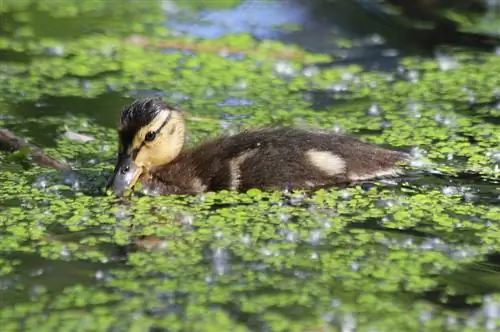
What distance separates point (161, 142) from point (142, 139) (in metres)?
0.09

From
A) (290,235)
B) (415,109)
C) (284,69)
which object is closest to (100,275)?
(290,235)

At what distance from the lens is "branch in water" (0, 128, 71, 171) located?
4875mm

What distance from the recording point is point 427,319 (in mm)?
3332

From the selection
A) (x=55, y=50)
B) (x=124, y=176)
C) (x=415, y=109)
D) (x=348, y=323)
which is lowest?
(x=55, y=50)

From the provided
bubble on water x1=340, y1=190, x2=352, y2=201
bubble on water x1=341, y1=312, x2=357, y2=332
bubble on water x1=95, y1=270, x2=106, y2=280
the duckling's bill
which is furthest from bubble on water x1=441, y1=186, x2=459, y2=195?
bubble on water x1=95, y1=270, x2=106, y2=280

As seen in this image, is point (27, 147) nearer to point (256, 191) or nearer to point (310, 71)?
point (256, 191)

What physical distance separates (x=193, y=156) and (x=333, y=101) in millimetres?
1432

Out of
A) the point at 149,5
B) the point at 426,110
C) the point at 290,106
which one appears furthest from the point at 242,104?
the point at 149,5

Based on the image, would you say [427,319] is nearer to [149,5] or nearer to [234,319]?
[234,319]

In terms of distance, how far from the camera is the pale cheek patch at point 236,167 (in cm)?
451

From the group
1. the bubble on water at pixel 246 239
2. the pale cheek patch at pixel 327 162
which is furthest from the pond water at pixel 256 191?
the pale cheek patch at pixel 327 162

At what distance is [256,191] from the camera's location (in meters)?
4.49

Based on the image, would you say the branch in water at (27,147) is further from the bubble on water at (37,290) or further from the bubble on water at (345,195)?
the bubble on water at (37,290)

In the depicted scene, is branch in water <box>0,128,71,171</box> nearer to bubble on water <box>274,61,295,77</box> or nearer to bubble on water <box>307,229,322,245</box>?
bubble on water <box>307,229,322,245</box>
